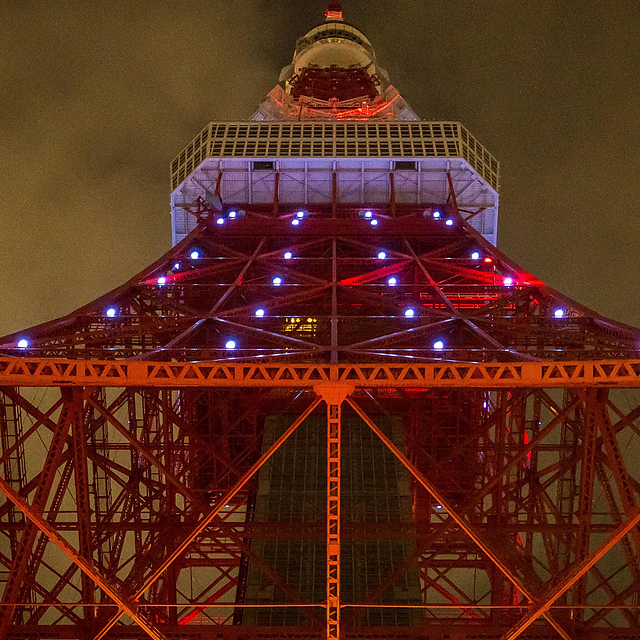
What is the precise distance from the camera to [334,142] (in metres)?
43.2

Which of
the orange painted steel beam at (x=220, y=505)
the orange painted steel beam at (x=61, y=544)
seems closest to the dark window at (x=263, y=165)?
the orange painted steel beam at (x=220, y=505)

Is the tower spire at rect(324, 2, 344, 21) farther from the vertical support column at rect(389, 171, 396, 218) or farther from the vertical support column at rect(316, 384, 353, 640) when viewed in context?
the vertical support column at rect(316, 384, 353, 640)

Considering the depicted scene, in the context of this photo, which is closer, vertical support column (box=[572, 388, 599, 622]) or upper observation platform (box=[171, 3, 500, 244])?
vertical support column (box=[572, 388, 599, 622])

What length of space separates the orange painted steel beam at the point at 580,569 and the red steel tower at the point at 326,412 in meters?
0.07

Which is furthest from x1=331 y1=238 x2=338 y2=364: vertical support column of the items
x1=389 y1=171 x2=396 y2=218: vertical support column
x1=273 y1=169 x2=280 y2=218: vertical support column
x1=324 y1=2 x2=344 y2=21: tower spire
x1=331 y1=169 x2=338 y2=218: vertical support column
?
x1=324 y1=2 x2=344 y2=21: tower spire

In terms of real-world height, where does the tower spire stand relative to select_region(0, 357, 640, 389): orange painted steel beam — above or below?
above

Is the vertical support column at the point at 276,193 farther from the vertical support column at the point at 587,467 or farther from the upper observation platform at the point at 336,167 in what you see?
the vertical support column at the point at 587,467

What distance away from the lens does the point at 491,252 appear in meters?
34.5

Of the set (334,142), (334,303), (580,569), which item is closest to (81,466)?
(580,569)

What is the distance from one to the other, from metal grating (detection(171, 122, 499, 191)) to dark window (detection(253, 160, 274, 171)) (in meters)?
0.51

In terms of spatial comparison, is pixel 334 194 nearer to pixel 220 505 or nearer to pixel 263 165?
pixel 263 165

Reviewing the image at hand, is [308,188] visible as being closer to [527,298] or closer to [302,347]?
[527,298]

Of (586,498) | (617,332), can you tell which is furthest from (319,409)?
(586,498)

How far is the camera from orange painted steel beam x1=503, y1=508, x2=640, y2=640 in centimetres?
1675
